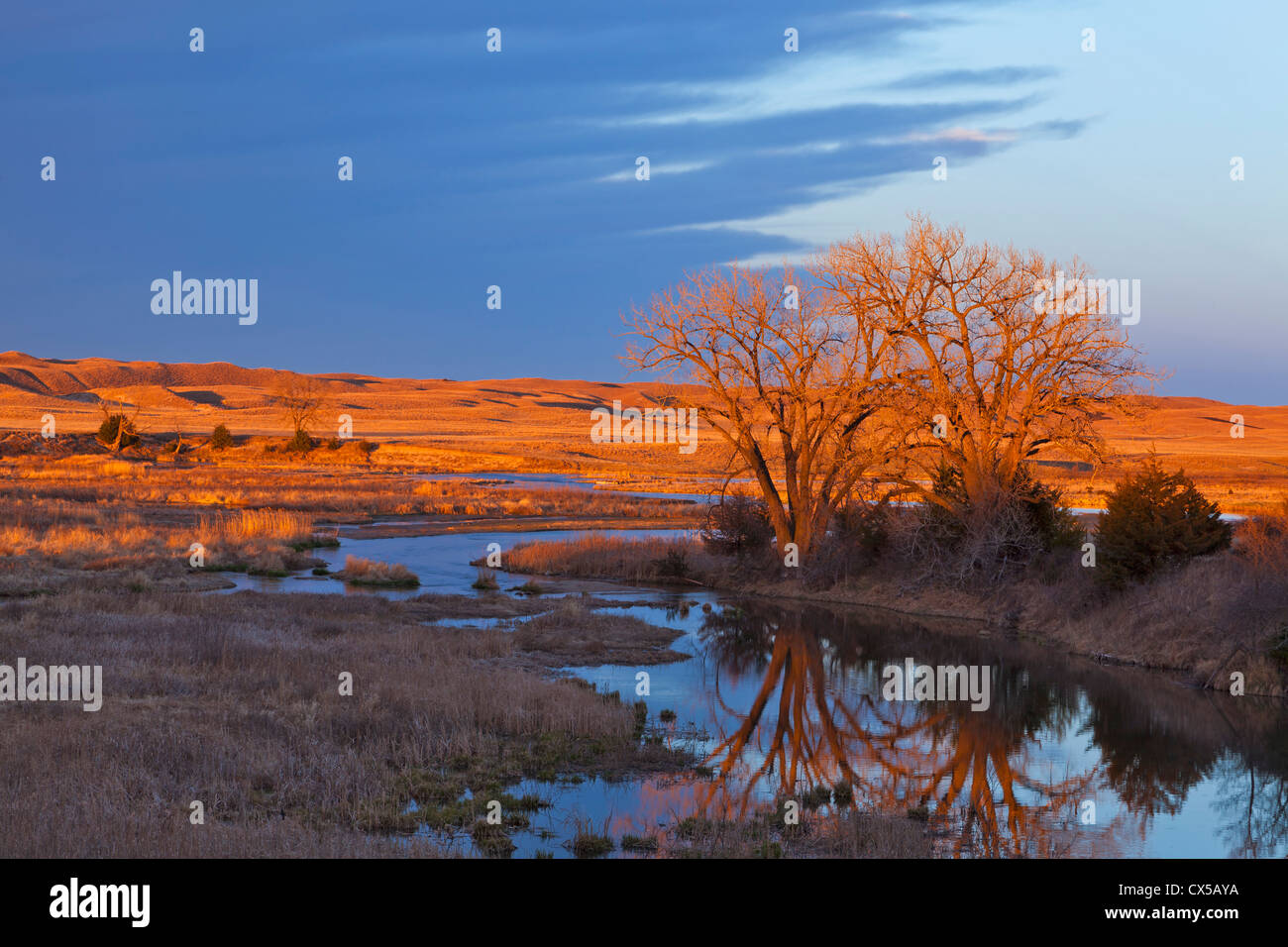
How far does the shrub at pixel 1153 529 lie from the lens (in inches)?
899

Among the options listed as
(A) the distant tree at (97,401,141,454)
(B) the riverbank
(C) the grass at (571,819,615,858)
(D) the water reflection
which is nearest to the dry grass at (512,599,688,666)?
(D) the water reflection

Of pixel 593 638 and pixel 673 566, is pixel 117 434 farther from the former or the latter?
pixel 593 638

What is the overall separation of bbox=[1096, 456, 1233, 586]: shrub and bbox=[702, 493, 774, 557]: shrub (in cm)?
1231

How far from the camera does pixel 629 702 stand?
58.4 ft

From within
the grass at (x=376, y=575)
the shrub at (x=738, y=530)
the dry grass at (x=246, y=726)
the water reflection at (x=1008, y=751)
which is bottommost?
the water reflection at (x=1008, y=751)

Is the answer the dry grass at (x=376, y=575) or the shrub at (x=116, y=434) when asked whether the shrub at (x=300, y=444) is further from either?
the dry grass at (x=376, y=575)

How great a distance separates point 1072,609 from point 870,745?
35.6ft

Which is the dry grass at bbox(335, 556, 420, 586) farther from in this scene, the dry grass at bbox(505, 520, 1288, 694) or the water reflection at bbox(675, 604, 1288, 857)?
the water reflection at bbox(675, 604, 1288, 857)

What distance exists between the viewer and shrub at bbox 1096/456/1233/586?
2284cm

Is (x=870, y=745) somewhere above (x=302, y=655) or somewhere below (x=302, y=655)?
below

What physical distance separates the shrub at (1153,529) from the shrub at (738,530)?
1231 centimetres

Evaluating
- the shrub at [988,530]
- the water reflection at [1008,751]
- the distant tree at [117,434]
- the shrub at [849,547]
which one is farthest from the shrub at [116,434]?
the water reflection at [1008,751]
